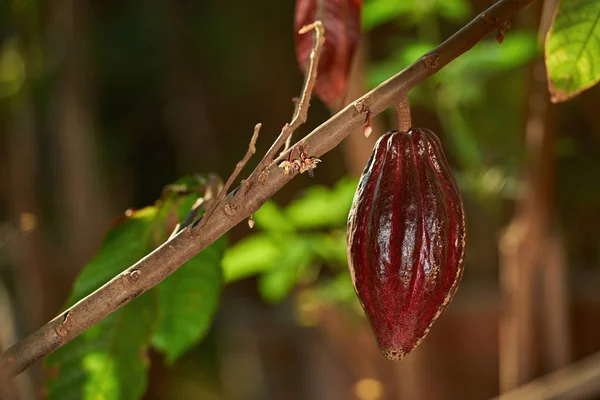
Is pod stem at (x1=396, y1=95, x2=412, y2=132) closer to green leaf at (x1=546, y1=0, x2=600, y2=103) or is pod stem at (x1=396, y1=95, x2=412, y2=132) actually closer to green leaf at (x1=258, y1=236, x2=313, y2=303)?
green leaf at (x1=546, y1=0, x2=600, y2=103)

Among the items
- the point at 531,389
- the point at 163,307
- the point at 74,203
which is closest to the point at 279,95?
the point at 74,203

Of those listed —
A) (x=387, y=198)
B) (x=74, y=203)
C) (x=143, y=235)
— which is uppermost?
(x=74, y=203)

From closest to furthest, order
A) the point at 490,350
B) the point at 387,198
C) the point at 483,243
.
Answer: the point at 387,198, the point at 490,350, the point at 483,243

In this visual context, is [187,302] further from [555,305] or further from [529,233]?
[555,305]

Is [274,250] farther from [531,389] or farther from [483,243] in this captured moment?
[483,243]

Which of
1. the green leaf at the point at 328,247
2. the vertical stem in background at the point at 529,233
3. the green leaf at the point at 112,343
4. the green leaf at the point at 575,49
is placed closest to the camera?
the green leaf at the point at 575,49

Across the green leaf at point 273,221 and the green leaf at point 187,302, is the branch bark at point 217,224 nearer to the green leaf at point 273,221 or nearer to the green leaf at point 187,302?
the green leaf at point 187,302

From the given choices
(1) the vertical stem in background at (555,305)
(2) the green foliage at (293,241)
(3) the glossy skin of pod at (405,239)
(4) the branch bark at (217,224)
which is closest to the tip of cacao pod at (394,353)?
(3) the glossy skin of pod at (405,239)
